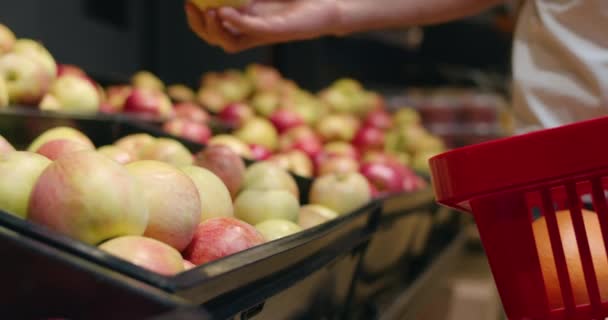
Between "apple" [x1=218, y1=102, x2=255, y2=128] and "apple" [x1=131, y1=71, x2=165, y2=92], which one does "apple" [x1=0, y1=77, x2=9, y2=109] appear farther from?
"apple" [x1=218, y1=102, x2=255, y2=128]

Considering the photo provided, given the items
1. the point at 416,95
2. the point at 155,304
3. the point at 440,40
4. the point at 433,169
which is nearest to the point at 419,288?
the point at 433,169

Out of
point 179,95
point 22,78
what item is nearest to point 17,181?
point 22,78

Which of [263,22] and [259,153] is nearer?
[263,22]

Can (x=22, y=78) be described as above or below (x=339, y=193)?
above

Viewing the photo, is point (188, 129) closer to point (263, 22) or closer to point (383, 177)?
point (383, 177)

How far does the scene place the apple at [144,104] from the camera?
7.97 feet

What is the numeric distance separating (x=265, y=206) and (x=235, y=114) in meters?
1.56

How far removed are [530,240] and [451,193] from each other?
120mm

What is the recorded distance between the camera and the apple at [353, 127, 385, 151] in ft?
10.2

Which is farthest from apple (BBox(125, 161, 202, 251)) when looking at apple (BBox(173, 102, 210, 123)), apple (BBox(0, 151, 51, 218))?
apple (BBox(173, 102, 210, 123))

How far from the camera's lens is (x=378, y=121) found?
3.48m

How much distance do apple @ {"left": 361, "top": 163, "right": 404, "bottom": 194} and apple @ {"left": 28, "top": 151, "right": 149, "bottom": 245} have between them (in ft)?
4.86

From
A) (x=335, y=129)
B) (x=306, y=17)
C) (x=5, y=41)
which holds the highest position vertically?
(x=5, y=41)

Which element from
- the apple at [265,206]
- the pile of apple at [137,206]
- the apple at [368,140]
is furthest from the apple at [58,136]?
the apple at [368,140]
